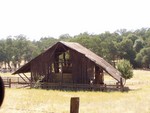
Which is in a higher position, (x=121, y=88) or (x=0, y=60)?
(x=0, y=60)

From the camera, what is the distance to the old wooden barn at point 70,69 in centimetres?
3725

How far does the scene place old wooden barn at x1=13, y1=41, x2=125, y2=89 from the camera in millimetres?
37250

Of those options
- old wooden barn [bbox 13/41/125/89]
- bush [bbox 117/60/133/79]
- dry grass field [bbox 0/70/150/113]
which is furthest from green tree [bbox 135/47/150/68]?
dry grass field [bbox 0/70/150/113]

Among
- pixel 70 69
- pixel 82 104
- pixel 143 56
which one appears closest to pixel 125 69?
pixel 70 69

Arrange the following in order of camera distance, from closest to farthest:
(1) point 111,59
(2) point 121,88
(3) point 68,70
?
(2) point 121,88 → (3) point 68,70 → (1) point 111,59

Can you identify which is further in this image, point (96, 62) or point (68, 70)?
point (68, 70)

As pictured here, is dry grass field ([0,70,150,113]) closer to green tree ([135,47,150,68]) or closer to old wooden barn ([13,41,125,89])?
old wooden barn ([13,41,125,89])

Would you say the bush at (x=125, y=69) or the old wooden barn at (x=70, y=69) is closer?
the old wooden barn at (x=70, y=69)

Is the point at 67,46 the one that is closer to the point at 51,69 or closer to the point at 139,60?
the point at 51,69

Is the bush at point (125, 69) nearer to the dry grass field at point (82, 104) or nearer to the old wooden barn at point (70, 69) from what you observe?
the old wooden barn at point (70, 69)

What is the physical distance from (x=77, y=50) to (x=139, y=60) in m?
60.1

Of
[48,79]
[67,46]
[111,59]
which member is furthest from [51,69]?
[111,59]

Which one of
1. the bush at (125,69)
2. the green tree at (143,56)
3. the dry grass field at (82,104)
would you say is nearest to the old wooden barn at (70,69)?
the bush at (125,69)

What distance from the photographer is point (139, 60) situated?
94.0m
